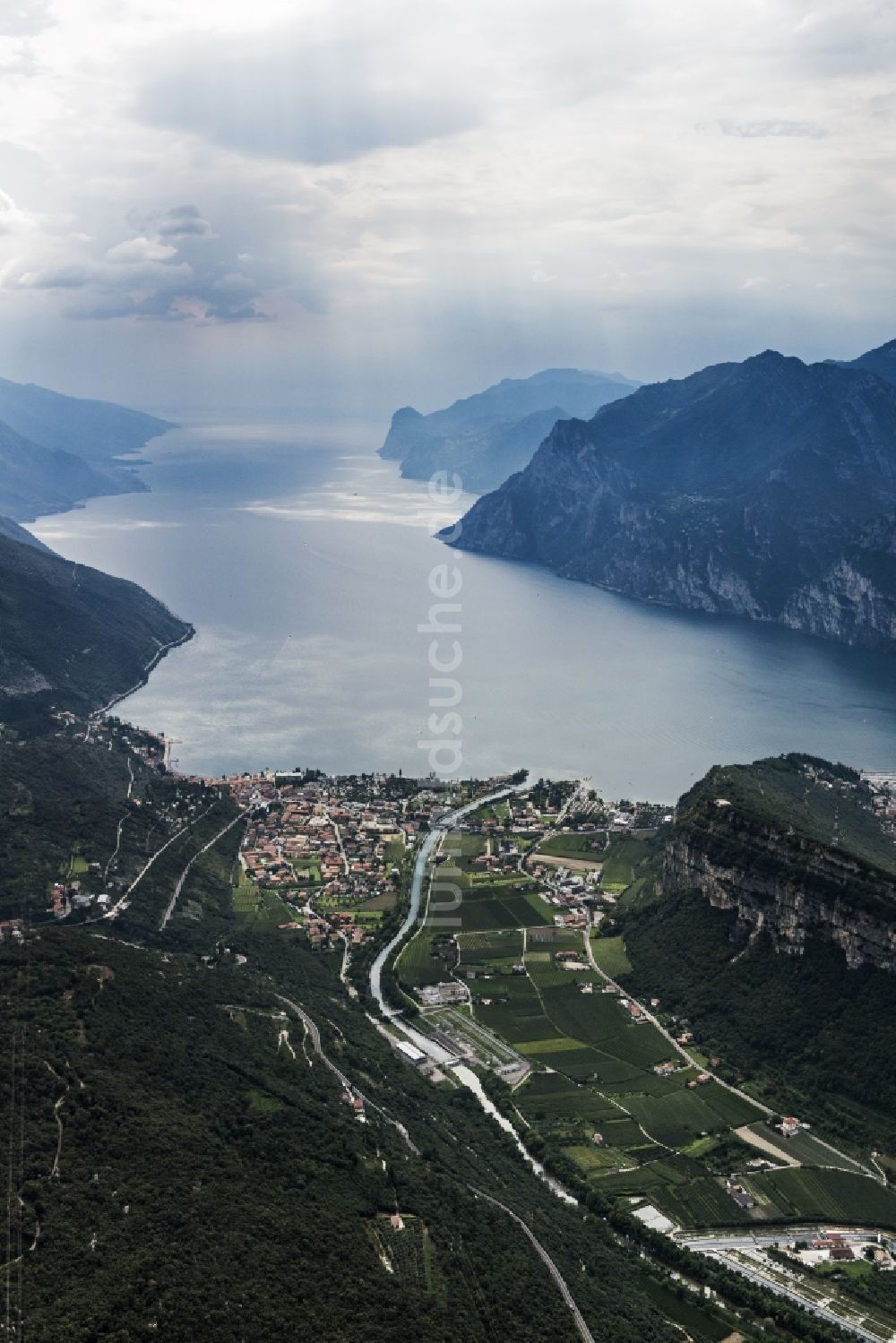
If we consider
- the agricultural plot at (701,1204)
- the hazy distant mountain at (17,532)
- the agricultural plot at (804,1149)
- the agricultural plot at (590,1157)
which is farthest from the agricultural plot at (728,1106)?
the hazy distant mountain at (17,532)

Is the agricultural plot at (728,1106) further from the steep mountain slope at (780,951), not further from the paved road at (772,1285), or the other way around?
the paved road at (772,1285)

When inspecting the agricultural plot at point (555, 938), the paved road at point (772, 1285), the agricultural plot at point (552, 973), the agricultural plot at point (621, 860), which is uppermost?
the agricultural plot at point (621, 860)

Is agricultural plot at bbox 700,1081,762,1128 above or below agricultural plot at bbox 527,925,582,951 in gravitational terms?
below

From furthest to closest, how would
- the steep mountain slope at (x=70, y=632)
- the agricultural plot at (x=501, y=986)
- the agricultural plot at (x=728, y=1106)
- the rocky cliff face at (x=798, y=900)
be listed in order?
the steep mountain slope at (x=70, y=632), the agricultural plot at (x=501, y=986), the rocky cliff face at (x=798, y=900), the agricultural plot at (x=728, y=1106)

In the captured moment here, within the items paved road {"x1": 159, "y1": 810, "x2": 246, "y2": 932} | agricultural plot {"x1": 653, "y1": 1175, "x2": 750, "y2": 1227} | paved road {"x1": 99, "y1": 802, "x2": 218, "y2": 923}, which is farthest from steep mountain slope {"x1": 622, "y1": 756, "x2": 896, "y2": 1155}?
paved road {"x1": 99, "y1": 802, "x2": 218, "y2": 923}

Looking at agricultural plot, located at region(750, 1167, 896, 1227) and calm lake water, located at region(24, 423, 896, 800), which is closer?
agricultural plot, located at region(750, 1167, 896, 1227)

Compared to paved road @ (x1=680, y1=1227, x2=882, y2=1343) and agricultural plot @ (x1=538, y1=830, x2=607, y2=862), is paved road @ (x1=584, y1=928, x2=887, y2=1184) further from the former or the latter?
agricultural plot @ (x1=538, y1=830, x2=607, y2=862)

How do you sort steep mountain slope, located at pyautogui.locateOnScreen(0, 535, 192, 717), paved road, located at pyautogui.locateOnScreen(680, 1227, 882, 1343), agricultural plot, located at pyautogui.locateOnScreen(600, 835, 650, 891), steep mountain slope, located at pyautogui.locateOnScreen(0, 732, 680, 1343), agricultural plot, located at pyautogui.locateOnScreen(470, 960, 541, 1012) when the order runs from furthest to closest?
steep mountain slope, located at pyautogui.locateOnScreen(0, 535, 192, 717) → agricultural plot, located at pyautogui.locateOnScreen(600, 835, 650, 891) → agricultural plot, located at pyautogui.locateOnScreen(470, 960, 541, 1012) → paved road, located at pyautogui.locateOnScreen(680, 1227, 882, 1343) → steep mountain slope, located at pyautogui.locateOnScreen(0, 732, 680, 1343)
